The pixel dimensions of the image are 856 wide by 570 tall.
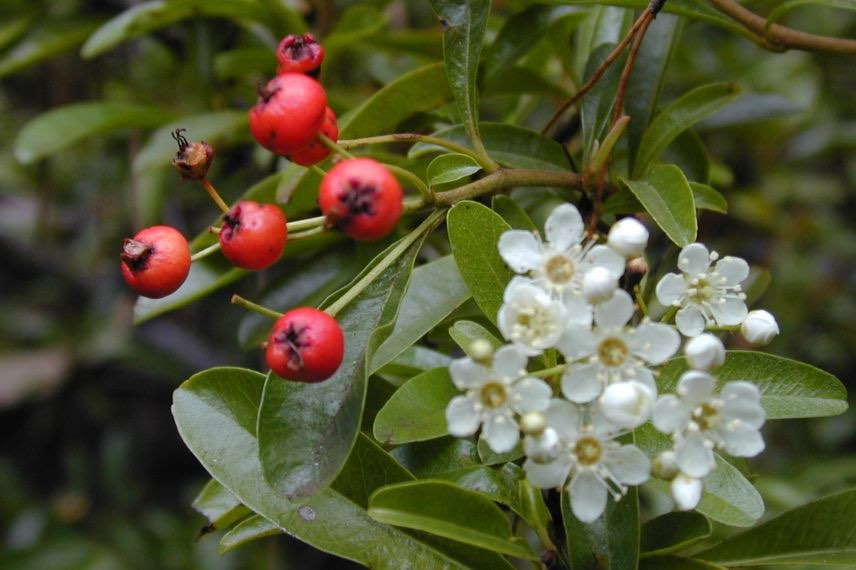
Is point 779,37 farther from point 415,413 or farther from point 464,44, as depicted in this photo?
point 415,413

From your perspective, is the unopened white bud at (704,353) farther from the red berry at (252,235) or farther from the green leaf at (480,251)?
the red berry at (252,235)

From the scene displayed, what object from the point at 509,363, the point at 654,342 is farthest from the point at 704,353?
the point at 509,363

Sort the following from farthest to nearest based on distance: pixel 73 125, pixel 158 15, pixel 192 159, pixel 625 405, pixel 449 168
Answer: pixel 73 125, pixel 158 15, pixel 449 168, pixel 192 159, pixel 625 405

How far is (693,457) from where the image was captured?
1.20 meters

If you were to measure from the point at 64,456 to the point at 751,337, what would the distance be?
3803 millimetres

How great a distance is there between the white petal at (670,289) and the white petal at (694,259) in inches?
0.9

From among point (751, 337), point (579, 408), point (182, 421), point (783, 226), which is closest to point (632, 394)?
point (579, 408)

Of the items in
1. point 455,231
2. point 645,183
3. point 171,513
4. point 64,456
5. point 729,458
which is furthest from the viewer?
point 64,456

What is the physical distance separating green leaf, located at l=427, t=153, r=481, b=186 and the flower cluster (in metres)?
0.25

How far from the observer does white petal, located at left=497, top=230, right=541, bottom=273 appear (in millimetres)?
1281

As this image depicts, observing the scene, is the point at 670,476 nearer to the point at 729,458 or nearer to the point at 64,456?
the point at 729,458

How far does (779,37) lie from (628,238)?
811 mm

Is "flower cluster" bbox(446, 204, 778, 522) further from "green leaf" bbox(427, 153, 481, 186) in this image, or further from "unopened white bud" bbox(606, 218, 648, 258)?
"green leaf" bbox(427, 153, 481, 186)

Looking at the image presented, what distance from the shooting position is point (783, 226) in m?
4.09
